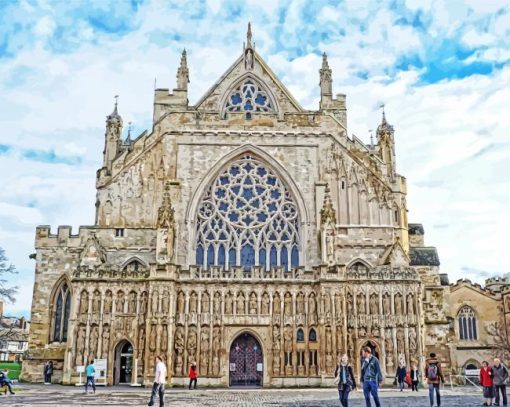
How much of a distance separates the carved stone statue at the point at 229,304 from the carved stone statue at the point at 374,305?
7634 millimetres

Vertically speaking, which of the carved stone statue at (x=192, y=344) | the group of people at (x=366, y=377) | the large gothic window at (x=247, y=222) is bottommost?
the group of people at (x=366, y=377)

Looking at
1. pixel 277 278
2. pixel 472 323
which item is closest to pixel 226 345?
pixel 277 278

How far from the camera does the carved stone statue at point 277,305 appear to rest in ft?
106

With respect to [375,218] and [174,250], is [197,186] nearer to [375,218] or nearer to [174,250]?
[174,250]

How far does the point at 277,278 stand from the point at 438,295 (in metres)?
10.1

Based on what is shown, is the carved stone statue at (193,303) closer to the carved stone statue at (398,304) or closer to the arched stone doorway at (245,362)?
the arched stone doorway at (245,362)

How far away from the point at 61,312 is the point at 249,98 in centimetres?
1805

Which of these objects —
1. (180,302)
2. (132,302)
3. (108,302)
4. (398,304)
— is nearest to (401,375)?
(398,304)

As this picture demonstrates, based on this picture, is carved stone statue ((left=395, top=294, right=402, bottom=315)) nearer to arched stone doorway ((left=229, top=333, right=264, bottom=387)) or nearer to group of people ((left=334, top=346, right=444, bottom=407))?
arched stone doorway ((left=229, top=333, right=264, bottom=387))

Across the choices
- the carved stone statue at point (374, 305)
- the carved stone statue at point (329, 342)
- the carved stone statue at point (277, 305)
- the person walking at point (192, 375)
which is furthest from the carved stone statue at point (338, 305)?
the person walking at point (192, 375)

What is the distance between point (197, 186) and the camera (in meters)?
36.1

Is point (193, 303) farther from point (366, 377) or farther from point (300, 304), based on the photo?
point (366, 377)

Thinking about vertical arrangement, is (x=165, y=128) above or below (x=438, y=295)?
above

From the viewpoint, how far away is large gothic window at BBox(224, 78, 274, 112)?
3938cm
